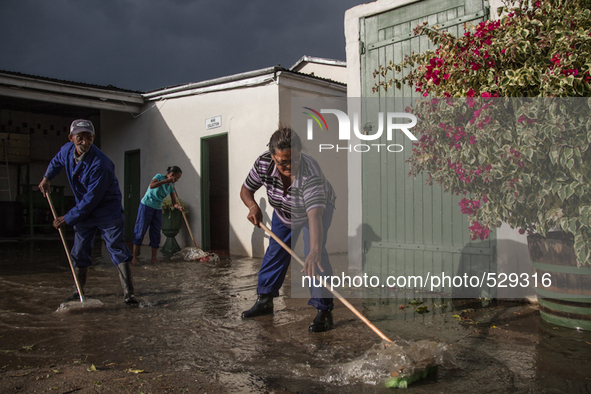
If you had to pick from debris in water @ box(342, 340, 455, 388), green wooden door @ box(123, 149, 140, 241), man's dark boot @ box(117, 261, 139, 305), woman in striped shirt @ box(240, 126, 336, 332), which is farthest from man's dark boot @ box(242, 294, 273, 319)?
green wooden door @ box(123, 149, 140, 241)

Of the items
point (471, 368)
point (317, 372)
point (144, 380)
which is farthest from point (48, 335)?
point (471, 368)

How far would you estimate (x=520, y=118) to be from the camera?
11.0 ft

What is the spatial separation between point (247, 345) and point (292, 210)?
4.05 feet

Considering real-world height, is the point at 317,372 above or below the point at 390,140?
below

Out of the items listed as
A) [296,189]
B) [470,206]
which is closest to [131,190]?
[296,189]

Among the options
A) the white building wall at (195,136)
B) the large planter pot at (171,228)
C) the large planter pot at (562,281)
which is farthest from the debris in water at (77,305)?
the large planter pot at (171,228)

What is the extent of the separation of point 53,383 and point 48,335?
4.11ft

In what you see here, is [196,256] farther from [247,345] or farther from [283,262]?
[247,345]

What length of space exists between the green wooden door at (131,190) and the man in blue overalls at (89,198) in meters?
6.81

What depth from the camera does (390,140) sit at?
5.75 metres

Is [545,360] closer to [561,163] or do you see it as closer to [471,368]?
[471,368]

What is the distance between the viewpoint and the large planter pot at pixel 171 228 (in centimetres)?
962

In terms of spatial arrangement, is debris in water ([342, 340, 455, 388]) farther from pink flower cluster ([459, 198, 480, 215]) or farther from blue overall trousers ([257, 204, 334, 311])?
pink flower cluster ([459, 198, 480, 215])

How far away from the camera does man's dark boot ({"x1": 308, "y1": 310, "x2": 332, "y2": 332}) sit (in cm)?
390
